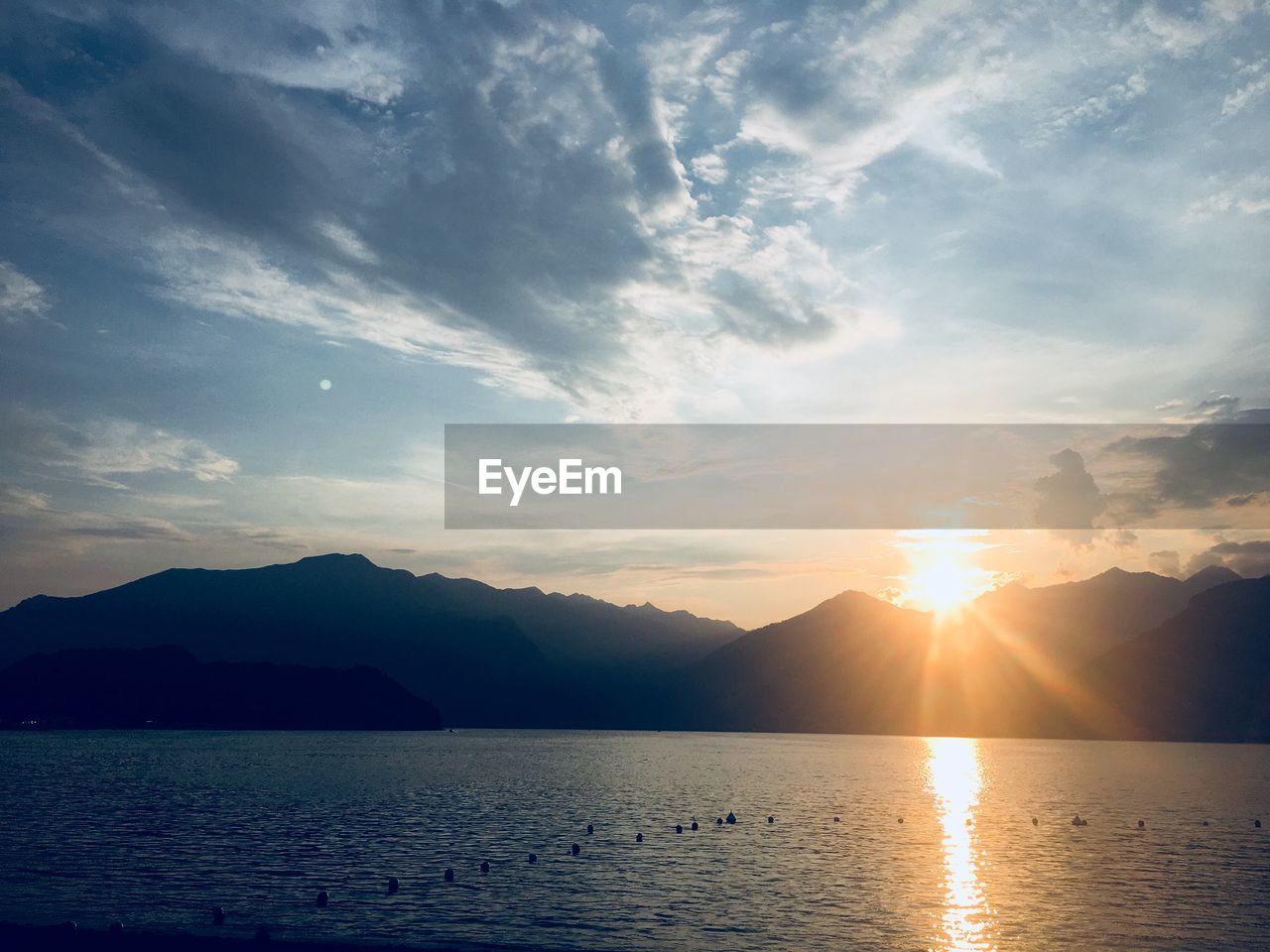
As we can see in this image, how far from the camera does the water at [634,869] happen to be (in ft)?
174

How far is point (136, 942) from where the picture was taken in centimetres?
4372

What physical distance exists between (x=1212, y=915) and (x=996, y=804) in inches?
3535

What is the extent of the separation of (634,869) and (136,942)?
40396 mm

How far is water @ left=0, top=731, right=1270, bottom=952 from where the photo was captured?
5312 cm

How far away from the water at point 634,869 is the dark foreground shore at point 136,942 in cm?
388

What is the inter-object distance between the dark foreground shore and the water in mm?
3884

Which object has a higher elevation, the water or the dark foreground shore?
the dark foreground shore

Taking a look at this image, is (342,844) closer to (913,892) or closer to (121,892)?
(121,892)

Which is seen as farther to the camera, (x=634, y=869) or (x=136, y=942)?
(x=634, y=869)

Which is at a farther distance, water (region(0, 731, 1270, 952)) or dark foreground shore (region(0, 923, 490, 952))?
water (region(0, 731, 1270, 952))

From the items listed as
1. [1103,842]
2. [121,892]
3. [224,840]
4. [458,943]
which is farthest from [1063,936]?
[224,840]

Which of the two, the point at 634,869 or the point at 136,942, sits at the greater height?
the point at 136,942

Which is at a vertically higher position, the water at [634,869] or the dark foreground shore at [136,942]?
the dark foreground shore at [136,942]

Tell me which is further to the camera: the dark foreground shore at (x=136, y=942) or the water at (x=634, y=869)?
the water at (x=634, y=869)
